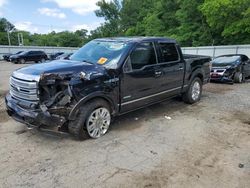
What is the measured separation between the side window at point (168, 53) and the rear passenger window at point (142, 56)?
37 cm

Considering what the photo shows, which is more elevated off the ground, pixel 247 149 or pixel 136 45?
pixel 136 45

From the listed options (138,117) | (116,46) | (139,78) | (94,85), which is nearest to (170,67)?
(139,78)

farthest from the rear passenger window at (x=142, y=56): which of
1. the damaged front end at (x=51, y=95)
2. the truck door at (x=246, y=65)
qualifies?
the truck door at (x=246, y=65)

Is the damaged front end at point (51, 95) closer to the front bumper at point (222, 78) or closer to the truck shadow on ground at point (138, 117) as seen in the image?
the truck shadow on ground at point (138, 117)

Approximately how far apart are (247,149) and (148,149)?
1.78 metres

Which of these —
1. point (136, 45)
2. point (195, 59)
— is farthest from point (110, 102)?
point (195, 59)

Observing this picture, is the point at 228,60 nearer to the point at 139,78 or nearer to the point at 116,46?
the point at 139,78

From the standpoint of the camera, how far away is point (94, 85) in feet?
15.4

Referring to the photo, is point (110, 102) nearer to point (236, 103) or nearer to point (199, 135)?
point (199, 135)

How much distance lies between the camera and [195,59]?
7.75 meters

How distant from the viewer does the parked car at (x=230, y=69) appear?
12.0m

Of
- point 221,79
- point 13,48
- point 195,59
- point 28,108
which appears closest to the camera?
point 28,108

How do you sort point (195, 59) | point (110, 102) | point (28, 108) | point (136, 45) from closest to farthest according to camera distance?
point (28, 108) < point (110, 102) < point (136, 45) < point (195, 59)

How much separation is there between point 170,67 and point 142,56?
1.10m
